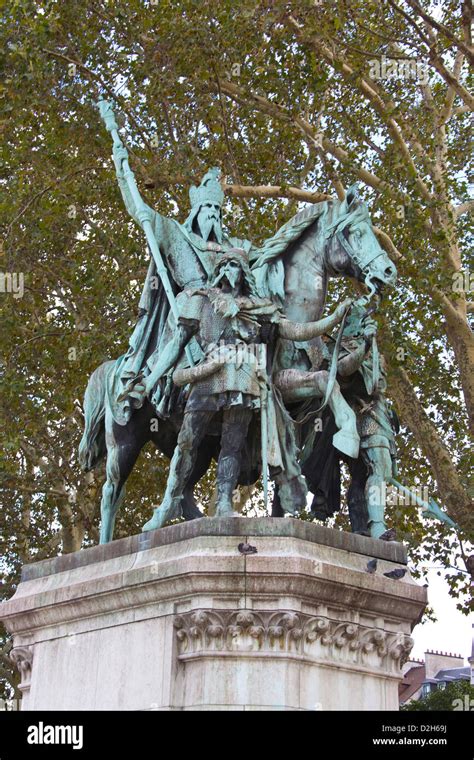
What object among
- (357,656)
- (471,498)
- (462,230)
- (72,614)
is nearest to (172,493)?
(72,614)

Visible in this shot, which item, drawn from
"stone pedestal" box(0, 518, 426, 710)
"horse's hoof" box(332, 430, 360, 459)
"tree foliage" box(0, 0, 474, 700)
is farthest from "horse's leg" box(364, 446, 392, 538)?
"tree foliage" box(0, 0, 474, 700)

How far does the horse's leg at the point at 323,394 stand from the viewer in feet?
32.9

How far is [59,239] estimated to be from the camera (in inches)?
794

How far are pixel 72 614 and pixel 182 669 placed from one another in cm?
142


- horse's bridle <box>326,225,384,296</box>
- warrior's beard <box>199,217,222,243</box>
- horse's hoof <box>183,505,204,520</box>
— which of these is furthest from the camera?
warrior's beard <box>199,217,222,243</box>

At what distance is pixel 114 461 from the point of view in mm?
11203

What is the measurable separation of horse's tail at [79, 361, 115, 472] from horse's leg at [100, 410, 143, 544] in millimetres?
262

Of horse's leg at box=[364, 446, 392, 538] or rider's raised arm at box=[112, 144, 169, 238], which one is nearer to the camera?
horse's leg at box=[364, 446, 392, 538]

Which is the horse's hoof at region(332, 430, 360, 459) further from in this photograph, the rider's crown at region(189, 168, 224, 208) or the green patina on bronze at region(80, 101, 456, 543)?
the rider's crown at region(189, 168, 224, 208)

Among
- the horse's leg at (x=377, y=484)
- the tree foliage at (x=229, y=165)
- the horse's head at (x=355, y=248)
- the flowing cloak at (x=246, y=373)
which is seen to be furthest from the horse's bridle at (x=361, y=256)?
the tree foliage at (x=229, y=165)

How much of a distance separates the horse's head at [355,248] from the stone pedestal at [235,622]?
221 cm

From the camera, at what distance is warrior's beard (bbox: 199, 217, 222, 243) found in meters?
11.5

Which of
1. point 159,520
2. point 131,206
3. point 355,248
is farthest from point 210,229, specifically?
point 159,520

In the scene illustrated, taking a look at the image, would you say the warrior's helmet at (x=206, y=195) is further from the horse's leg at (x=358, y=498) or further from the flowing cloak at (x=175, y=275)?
the horse's leg at (x=358, y=498)
